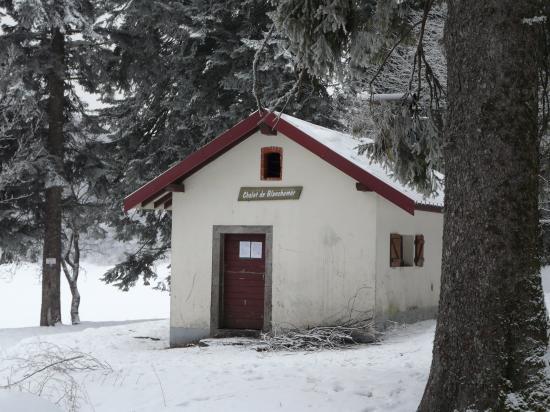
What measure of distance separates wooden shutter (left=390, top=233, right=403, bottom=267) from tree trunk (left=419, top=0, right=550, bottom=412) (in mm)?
8408

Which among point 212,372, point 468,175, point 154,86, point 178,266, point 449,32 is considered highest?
point 154,86

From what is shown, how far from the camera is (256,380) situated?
8.62 m

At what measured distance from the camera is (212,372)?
9414 millimetres

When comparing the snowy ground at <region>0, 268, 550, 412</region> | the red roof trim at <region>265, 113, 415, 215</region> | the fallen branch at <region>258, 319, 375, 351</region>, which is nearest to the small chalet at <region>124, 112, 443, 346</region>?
the red roof trim at <region>265, 113, 415, 215</region>

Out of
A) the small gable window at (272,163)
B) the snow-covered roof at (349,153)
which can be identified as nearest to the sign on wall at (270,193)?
the small gable window at (272,163)

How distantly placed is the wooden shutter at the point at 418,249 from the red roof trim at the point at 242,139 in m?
2.80

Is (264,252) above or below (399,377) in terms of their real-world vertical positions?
above

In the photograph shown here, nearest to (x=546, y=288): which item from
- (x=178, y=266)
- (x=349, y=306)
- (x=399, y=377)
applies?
(x=349, y=306)

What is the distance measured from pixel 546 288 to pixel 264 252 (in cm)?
1141

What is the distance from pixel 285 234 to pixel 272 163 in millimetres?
1593

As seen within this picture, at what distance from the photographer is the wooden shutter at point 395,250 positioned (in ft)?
47.5

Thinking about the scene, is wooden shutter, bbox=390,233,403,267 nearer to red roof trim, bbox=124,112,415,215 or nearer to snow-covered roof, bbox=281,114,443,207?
snow-covered roof, bbox=281,114,443,207

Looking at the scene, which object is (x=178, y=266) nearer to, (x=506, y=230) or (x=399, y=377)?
(x=399, y=377)

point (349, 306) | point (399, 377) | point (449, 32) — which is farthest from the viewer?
point (349, 306)
